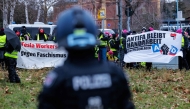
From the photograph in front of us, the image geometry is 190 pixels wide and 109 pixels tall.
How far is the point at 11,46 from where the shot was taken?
12344 millimetres

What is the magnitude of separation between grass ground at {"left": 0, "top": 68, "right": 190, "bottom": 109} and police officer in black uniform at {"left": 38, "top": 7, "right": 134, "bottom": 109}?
255 inches

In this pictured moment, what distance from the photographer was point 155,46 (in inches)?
677

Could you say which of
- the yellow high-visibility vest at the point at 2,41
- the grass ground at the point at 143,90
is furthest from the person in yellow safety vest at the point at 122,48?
the yellow high-visibility vest at the point at 2,41

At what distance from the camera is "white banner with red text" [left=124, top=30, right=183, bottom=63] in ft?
55.5

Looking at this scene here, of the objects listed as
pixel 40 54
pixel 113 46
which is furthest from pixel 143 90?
pixel 113 46

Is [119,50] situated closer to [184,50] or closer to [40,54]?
[184,50]

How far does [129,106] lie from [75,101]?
17.0 inches

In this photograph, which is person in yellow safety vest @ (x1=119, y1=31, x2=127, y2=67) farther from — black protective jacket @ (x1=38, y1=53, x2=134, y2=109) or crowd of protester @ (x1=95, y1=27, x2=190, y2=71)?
black protective jacket @ (x1=38, y1=53, x2=134, y2=109)

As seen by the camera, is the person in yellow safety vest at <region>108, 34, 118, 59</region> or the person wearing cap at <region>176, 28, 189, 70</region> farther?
the person in yellow safety vest at <region>108, 34, 118, 59</region>

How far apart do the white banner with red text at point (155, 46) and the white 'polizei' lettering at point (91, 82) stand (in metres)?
13.8

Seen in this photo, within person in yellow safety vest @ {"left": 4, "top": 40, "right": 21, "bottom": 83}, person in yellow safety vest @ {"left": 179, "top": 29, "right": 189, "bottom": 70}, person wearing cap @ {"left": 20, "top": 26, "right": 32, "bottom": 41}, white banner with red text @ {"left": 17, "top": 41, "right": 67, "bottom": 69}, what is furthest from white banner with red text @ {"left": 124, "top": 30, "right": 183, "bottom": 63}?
person in yellow safety vest @ {"left": 4, "top": 40, "right": 21, "bottom": 83}

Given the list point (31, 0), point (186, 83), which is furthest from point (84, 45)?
point (31, 0)

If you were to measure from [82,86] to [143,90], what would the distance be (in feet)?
28.4

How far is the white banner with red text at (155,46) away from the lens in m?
16.9
